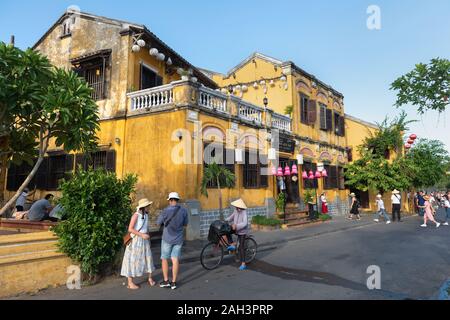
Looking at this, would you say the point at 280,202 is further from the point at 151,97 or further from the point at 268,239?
the point at 151,97

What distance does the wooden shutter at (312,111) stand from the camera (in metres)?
21.0

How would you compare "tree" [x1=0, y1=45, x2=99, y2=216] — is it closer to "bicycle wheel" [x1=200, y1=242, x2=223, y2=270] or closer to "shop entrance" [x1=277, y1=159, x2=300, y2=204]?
"bicycle wheel" [x1=200, y1=242, x2=223, y2=270]

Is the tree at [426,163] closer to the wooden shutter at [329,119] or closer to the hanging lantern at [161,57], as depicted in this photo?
the wooden shutter at [329,119]

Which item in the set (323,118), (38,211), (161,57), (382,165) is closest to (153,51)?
(161,57)

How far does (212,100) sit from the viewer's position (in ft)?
43.0

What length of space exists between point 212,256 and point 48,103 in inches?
201

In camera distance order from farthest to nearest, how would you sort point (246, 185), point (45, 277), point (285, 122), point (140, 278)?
1. point (285, 122)
2. point (246, 185)
3. point (140, 278)
4. point (45, 277)

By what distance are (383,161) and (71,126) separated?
858 inches

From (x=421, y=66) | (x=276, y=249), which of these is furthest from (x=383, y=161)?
(x=421, y=66)

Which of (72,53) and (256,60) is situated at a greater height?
(256,60)

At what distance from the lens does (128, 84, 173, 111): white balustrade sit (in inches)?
480

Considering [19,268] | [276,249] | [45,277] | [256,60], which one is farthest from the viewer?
[256,60]
